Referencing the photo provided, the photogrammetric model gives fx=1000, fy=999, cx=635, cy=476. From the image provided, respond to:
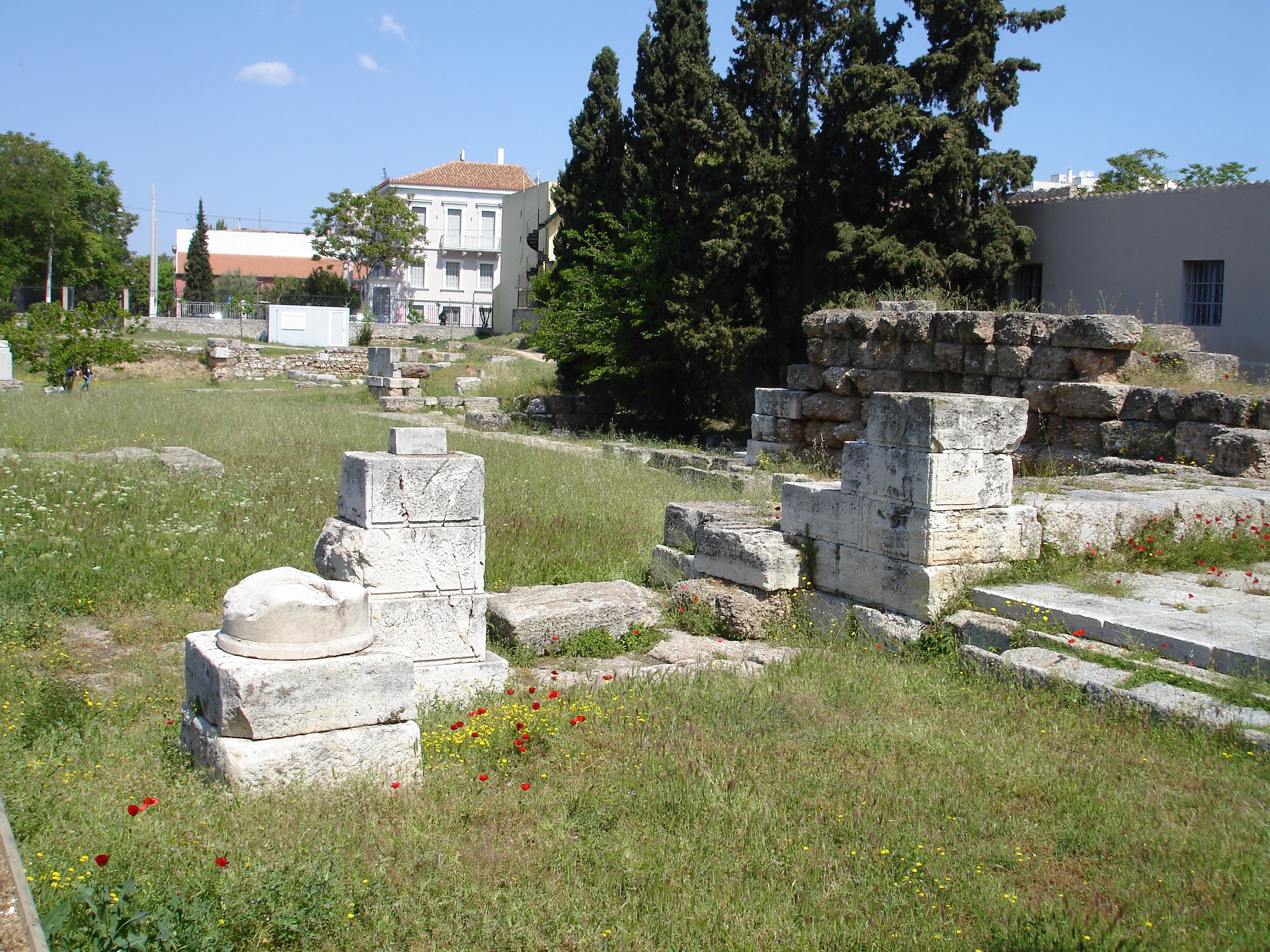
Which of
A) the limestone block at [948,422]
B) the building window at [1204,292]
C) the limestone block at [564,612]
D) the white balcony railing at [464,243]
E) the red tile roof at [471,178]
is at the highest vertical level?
the red tile roof at [471,178]

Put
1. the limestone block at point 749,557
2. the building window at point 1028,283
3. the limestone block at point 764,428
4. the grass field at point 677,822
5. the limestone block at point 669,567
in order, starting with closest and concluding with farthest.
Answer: the grass field at point 677,822, the limestone block at point 749,557, the limestone block at point 669,567, the limestone block at point 764,428, the building window at point 1028,283

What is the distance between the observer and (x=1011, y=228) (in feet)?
55.5

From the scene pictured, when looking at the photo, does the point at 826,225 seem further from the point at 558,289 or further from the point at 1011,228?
the point at 558,289

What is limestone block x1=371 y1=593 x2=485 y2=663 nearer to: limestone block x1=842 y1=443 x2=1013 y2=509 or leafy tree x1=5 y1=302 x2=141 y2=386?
limestone block x1=842 y1=443 x2=1013 y2=509

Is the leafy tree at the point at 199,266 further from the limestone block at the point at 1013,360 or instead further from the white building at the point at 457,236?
the limestone block at the point at 1013,360

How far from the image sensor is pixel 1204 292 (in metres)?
16.2

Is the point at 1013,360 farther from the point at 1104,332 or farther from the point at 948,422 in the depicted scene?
the point at 948,422

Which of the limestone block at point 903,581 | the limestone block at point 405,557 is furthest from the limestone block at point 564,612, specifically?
the limestone block at point 903,581

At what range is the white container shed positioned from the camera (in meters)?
42.9

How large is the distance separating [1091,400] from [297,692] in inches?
379

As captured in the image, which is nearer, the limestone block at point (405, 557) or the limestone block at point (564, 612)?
the limestone block at point (405, 557)

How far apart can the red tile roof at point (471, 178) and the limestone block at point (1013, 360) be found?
48303 millimetres

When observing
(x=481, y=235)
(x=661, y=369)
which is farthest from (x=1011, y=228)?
(x=481, y=235)

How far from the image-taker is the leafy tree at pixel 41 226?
48.1m
